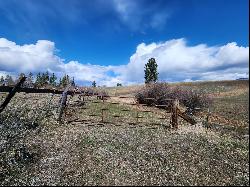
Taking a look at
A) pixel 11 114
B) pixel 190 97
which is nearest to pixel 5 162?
pixel 11 114

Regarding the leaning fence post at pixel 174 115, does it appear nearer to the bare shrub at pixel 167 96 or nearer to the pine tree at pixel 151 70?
the bare shrub at pixel 167 96

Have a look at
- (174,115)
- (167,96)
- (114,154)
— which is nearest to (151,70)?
(167,96)

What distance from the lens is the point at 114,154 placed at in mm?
11734

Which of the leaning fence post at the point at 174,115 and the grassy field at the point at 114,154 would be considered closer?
the grassy field at the point at 114,154

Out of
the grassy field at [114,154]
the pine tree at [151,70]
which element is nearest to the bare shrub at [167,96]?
the grassy field at [114,154]

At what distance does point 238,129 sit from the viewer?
56.0 ft

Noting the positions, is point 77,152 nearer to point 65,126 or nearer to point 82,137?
point 82,137

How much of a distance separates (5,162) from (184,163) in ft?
19.3

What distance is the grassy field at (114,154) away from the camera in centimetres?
970

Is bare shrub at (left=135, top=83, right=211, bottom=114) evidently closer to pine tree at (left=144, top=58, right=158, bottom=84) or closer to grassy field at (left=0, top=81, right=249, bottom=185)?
grassy field at (left=0, top=81, right=249, bottom=185)

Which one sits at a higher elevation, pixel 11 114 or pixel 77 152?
pixel 11 114

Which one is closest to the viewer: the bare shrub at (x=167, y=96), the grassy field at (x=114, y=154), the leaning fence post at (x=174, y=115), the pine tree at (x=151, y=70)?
the grassy field at (x=114, y=154)

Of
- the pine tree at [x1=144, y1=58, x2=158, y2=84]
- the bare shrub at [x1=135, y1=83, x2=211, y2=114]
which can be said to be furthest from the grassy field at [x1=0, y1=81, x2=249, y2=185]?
the pine tree at [x1=144, y1=58, x2=158, y2=84]

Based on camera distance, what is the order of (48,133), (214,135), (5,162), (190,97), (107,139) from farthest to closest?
(190,97) → (214,135) → (48,133) → (107,139) → (5,162)
